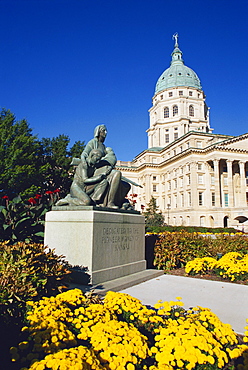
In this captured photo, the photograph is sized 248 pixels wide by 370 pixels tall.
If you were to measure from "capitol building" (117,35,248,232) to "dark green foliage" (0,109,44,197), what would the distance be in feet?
101

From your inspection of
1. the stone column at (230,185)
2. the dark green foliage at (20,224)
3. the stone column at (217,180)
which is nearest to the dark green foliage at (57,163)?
the dark green foliage at (20,224)

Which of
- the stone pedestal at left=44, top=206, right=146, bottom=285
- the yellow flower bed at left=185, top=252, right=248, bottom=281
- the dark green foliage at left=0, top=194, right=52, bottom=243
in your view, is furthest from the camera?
the dark green foliage at left=0, top=194, right=52, bottom=243

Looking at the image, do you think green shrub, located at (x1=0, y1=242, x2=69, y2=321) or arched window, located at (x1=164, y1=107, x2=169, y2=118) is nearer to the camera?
green shrub, located at (x1=0, y1=242, x2=69, y2=321)

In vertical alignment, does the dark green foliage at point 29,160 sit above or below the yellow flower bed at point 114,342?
above

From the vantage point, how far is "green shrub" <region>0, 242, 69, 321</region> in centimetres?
381

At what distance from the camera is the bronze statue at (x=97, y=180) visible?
22.6 ft

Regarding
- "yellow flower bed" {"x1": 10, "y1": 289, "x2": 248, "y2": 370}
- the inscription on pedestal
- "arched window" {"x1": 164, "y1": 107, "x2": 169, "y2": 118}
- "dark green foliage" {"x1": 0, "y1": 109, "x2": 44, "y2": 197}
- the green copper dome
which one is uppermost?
the green copper dome

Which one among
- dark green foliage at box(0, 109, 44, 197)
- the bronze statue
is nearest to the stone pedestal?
the bronze statue

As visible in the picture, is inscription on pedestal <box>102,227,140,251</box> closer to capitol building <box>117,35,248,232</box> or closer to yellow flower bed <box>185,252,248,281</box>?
yellow flower bed <box>185,252,248,281</box>

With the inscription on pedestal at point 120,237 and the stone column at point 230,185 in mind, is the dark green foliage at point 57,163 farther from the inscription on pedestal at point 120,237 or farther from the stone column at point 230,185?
the stone column at point 230,185

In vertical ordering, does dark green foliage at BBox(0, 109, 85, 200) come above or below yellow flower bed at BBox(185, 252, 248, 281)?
above

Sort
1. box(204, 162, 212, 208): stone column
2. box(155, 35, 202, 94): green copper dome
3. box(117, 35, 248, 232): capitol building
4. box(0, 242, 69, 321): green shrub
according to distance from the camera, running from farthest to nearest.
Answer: box(155, 35, 202, 94): green copper dome → box(204, 162, 212, 208): stone column → box(117, 35, 248, 232): capitol building → box(0, 242, 69, 321): green shrub

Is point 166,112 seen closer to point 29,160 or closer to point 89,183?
point 29,160

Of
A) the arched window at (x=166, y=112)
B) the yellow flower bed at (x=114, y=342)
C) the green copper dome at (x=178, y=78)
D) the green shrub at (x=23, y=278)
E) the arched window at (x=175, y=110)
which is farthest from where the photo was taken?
the green copper dome at (x=178, y=78)
